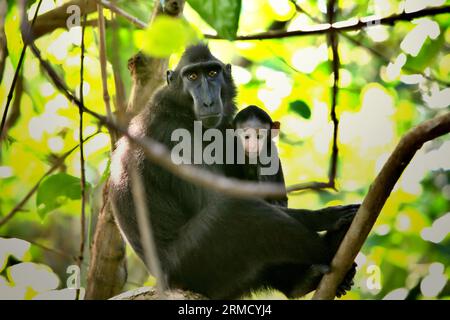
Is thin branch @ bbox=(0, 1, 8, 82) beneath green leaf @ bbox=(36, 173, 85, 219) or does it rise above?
above

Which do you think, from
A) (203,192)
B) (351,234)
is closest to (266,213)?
(203,192)

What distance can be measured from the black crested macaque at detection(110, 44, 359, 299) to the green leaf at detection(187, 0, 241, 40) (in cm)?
120

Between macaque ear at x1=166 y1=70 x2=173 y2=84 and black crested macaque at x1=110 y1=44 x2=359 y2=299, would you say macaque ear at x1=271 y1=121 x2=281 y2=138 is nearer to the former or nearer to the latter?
black crested macaque at x1=110 y1=44 x2=359 y2=299

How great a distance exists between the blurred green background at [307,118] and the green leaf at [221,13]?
1.26 m

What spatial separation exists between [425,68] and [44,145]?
2.94 m

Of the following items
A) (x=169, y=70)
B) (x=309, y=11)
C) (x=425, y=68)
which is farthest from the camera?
(x=309, y=11)

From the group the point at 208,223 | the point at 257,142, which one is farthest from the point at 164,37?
the point at 257,142

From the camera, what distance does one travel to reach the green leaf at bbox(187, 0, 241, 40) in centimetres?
218

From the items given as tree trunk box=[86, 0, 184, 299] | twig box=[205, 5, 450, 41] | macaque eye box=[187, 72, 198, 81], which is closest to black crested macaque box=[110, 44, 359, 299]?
macaque eye box=[187, 72, 198, 81]

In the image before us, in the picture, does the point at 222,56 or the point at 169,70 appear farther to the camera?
the point at 222,56

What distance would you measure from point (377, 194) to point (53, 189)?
204cm
